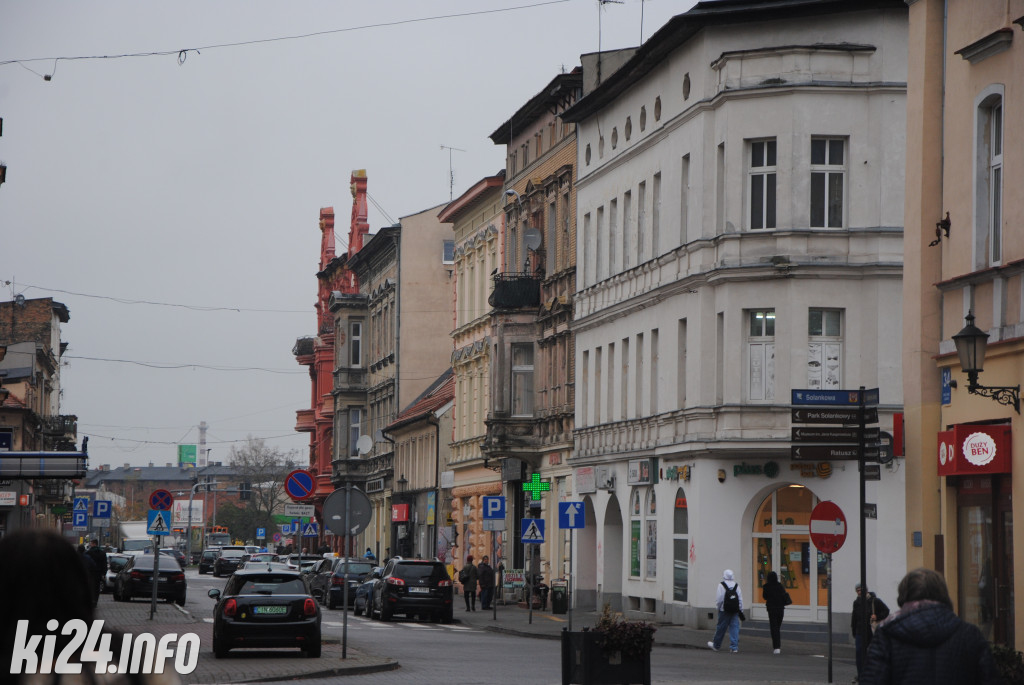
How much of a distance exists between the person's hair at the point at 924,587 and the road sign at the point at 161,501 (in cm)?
2874

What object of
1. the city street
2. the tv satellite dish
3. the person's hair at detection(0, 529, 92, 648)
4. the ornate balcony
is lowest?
the city street

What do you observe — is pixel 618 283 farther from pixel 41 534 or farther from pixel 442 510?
pixel 41 534

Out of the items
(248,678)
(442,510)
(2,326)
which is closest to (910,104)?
(248,678)

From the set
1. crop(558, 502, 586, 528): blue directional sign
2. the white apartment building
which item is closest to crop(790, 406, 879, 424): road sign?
the white apartment building

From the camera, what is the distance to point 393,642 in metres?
31.4

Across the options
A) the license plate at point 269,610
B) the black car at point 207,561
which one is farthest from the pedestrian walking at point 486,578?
the black car at point 207,561

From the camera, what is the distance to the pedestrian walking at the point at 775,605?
102ft

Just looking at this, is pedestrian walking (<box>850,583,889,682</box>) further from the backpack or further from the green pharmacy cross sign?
the green pharmacy cross sign

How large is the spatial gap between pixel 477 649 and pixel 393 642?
247cm

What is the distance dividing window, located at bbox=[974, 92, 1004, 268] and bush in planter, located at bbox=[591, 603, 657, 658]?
628cm

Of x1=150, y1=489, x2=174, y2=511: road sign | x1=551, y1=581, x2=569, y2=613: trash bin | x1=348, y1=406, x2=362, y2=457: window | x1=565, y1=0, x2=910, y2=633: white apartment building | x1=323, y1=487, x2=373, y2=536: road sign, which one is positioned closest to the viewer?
x1=323, y1=487, x2=373, y2=536: road sign

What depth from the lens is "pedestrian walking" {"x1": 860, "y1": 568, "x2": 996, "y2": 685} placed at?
8695 millimetres

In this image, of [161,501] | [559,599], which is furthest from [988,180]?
[559,599]

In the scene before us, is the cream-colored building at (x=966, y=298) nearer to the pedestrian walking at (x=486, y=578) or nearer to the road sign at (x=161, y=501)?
the road sign at (x=161, y=501)
